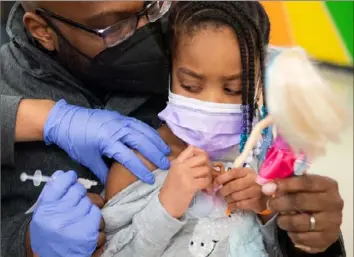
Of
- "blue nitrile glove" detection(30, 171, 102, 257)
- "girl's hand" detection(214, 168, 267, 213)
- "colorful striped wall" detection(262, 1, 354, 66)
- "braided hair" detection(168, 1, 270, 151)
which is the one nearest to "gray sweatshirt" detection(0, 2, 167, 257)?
"blue nitrile glove" detection(30, 171, 102, 257)

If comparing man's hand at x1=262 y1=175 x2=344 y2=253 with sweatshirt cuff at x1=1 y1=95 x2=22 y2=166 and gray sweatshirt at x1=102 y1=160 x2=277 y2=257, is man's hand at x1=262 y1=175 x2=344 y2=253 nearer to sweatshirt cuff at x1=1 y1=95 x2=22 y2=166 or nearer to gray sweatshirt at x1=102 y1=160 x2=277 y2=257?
gray sweatshirt at x1=102 y1=160 x2=277 y2=257

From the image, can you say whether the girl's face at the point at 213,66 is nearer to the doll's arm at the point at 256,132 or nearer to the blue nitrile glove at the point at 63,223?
the doll's arm at the point at 256,132

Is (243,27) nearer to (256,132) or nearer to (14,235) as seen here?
(256,132)

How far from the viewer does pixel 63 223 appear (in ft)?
3.99

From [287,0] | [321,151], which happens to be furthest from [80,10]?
[287,0]

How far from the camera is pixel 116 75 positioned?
4.59ft

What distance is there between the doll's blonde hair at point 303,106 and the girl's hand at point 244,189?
26 cm

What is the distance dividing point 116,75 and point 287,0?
7.37 feet

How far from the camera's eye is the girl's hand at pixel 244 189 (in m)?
1.08

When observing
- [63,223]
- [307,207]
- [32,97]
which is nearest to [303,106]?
[307,207]

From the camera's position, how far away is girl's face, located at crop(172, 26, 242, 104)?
1.19 meters

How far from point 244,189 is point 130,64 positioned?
486mm

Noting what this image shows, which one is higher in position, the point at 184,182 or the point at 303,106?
the point at 303,106

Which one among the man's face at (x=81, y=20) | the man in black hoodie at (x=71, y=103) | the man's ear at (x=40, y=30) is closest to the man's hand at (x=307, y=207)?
the man in black hoodie at (x=71, y=103)
